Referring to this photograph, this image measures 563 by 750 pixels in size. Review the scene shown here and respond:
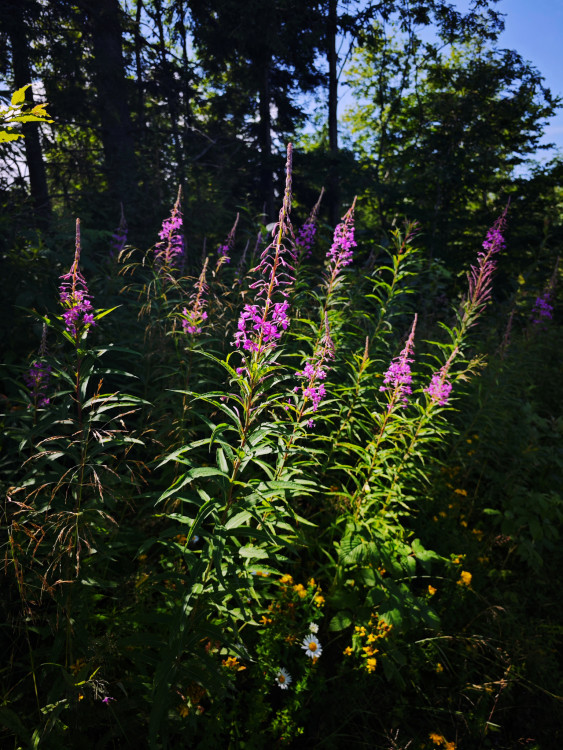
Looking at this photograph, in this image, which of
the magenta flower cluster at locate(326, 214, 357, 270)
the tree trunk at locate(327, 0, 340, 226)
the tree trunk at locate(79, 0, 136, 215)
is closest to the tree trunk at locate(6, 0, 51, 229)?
the tree trunk at locate(79, 0, 136, 215)

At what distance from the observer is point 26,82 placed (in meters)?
9.37

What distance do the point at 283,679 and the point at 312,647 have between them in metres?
0.25

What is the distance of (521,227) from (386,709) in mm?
15681

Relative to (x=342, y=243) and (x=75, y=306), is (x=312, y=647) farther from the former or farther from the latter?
(x=342, y=243)

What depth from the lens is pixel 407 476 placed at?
10.5 feet

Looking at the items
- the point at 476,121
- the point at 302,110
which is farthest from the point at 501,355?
the point at 302,110

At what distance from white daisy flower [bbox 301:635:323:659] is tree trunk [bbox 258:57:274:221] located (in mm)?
13011

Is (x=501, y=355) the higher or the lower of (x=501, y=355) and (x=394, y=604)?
the higher

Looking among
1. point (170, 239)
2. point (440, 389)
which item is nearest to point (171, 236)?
point (170, 239)

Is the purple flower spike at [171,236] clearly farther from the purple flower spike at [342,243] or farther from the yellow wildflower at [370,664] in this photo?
the yellow wildflower at [370,664]

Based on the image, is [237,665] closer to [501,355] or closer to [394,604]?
[394,604]

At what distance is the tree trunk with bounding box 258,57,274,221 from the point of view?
46.3ft

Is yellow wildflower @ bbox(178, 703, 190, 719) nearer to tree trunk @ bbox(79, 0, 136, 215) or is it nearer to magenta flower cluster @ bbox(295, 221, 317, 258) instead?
magenta flower cluster @ bbox(295, 221, 317, 258)

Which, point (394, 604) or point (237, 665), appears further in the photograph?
point (394, 604)
